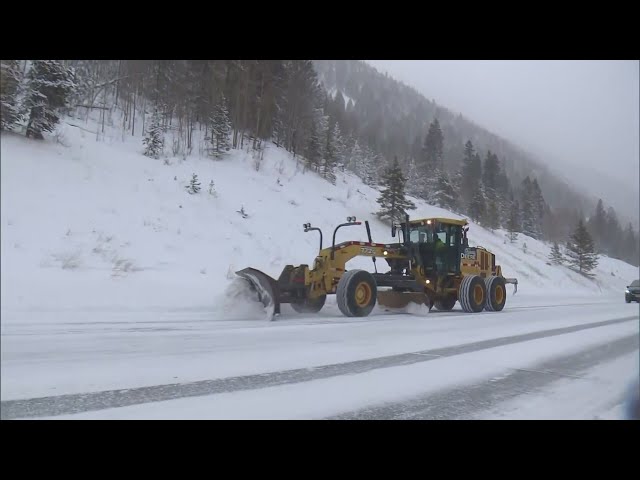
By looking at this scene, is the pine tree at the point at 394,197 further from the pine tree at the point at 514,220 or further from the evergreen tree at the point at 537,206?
the evergreen tree at the point at 537,206

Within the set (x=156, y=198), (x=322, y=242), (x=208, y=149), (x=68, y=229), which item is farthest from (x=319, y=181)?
(x=68, y=229)

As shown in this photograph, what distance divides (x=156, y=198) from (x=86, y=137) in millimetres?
563

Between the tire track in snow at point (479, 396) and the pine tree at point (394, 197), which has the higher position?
the pine tree at point (394, 197)

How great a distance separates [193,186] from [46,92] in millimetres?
2321

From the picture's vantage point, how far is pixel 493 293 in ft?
37.6

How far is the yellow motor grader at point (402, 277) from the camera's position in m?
8.41

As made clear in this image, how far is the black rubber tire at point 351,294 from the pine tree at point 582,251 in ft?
11.6

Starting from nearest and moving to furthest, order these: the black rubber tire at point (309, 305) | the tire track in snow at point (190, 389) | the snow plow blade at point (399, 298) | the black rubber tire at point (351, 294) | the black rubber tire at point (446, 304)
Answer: the tire track in snow at point (190, 389), the black rubber tire at point (351, 294), the black rubber tire at point (309, 305), the snow plow blade at point (399, 298), the black rubber tire at point (446, 304)

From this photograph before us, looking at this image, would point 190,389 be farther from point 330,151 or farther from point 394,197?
point 394,197

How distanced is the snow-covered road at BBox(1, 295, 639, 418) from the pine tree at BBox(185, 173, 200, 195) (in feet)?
4.08

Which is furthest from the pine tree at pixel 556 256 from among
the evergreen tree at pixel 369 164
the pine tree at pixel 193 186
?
the pine tree at pixel 193 186

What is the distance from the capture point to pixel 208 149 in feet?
17.3
